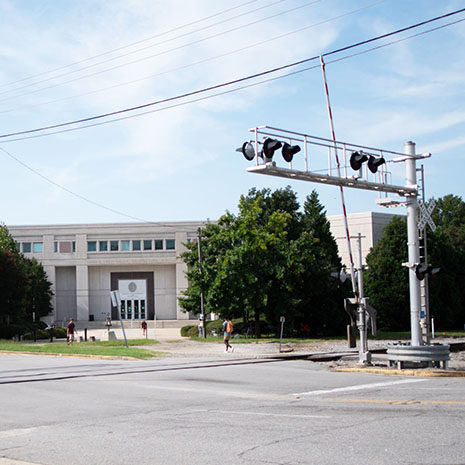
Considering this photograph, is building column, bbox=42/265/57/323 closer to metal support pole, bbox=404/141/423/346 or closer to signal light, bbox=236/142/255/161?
metal support pole, bbox=404/141/423/346

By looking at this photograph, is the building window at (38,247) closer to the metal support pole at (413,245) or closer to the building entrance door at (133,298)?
the building entrance door at (133,298)

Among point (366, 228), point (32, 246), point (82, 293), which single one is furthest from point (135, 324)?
point (366, 228)

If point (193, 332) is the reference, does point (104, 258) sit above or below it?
above

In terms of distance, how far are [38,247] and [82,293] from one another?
7.53 m

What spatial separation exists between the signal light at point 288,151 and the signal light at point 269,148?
37 cm

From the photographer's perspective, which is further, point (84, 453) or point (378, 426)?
point (378, 426)

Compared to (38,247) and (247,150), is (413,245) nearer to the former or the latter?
(247,150)

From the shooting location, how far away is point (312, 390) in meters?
15.0

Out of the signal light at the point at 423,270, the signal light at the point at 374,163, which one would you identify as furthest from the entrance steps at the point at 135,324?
the signal light at the point at 374,163

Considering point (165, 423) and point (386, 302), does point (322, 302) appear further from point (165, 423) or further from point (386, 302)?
point (165, 423)

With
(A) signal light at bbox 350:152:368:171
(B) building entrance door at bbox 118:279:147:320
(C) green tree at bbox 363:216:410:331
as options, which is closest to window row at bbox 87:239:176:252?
(B) building entrance door at bbox 118:279:147:320

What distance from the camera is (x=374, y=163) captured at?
18.9m

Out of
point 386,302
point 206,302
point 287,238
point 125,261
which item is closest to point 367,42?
point 206,302

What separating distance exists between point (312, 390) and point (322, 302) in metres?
35.1
